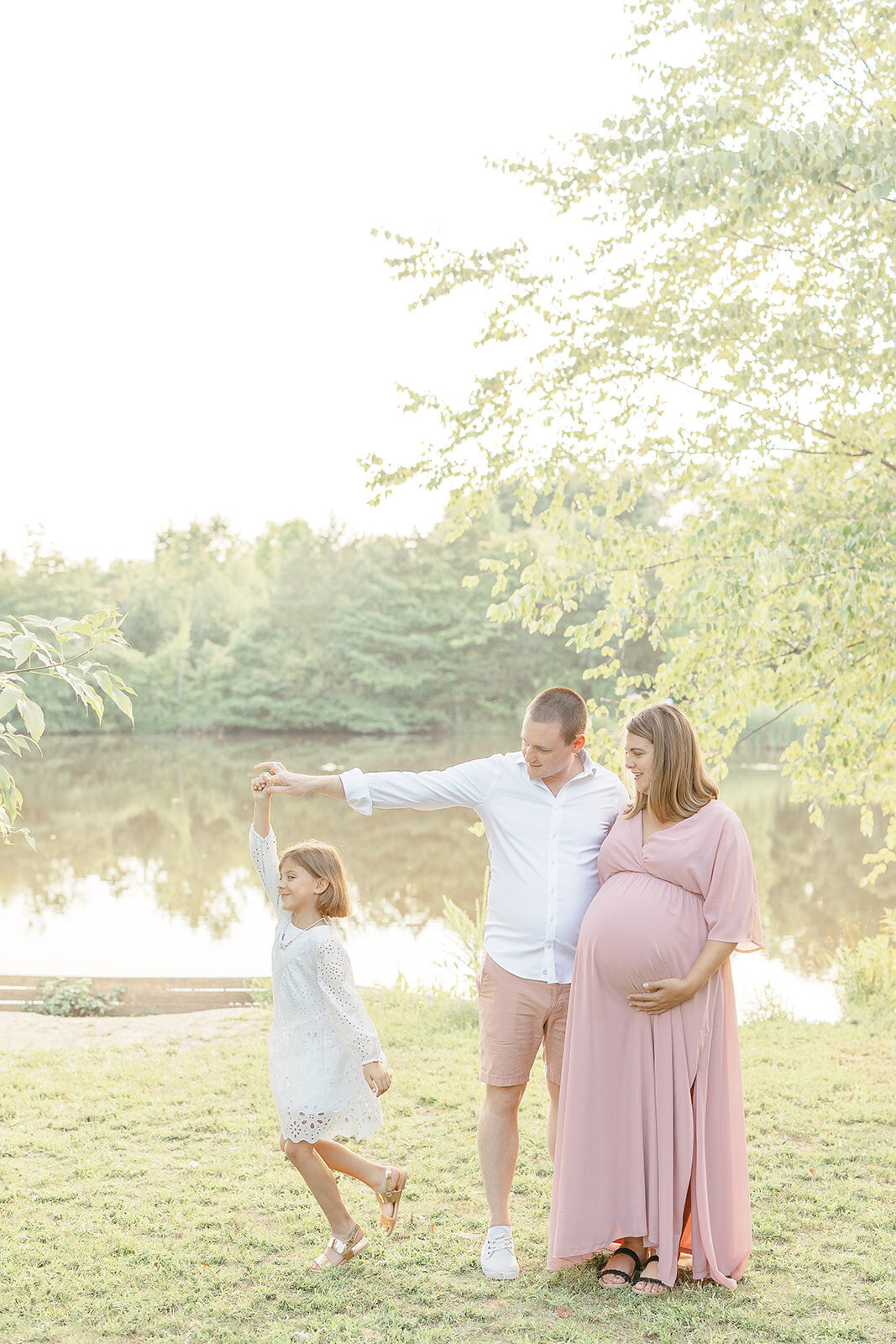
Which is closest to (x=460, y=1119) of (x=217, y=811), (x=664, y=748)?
(x=664, y=748)

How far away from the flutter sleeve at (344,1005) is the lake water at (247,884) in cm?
557

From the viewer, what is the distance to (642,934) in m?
3.52

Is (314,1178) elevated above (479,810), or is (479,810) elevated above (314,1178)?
(479,810)

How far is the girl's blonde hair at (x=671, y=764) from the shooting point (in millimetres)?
3621

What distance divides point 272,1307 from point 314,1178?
1.25ft

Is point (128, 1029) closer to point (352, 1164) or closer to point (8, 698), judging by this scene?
point (352, 1164)

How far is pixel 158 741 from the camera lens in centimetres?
4475

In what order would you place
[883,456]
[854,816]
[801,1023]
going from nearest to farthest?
[883,456], [801,1023], [854,816]

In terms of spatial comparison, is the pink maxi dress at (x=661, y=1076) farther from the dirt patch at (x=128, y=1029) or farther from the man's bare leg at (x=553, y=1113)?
the dirt patch at (x=128, y=1029)

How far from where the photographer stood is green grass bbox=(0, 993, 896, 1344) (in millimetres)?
3393

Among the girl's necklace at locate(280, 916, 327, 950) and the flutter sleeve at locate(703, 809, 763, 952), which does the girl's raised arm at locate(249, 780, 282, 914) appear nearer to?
the girl's necklace at locate(280, 916, 327, 950)

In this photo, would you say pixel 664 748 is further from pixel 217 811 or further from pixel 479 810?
pixel 217 811

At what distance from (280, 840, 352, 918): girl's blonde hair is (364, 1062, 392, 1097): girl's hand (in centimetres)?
50

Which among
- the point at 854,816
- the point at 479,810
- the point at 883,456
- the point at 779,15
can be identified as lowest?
the point at 854,816
